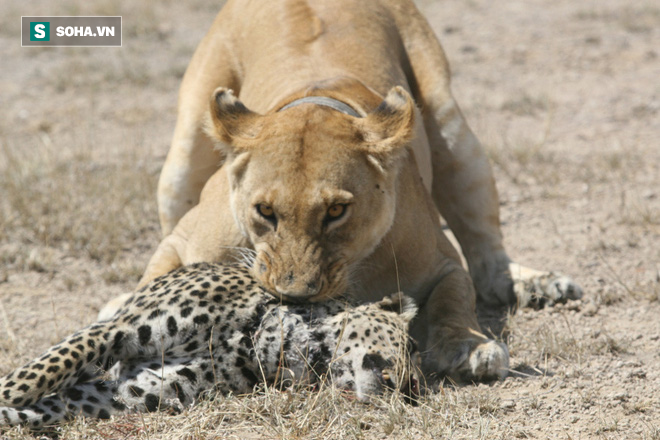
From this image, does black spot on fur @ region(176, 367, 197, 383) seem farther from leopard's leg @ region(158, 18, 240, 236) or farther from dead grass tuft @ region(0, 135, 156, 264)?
dead grass tuft @ region(0, 135, 156, 264)

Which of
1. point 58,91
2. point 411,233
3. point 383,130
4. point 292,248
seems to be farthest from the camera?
point 58,91

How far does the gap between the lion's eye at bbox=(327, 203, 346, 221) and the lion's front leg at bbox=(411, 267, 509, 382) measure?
0.98 m

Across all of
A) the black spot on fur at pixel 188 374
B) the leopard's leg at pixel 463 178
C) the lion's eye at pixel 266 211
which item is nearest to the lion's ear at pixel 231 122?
the lion's eye at pixel 266 211

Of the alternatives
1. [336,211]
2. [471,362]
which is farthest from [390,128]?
[471,362]

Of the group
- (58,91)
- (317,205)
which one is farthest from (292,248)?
(58,91)

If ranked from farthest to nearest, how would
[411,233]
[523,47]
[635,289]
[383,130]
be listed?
1. [523,47]
2. [635,289]
3. [411,233]
4. [383,130]

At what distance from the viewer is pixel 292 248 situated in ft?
13.6

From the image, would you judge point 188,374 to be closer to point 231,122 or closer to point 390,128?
point 231,122

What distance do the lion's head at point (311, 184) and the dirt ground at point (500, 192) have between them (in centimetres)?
68

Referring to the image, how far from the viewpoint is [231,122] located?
4734mm

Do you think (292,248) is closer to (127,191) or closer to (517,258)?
(517,258)

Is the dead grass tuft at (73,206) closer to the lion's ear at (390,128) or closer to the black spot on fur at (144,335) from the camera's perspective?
the black spot on fur at (144,335)

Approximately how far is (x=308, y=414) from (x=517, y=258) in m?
3.37

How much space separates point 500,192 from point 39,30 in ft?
28.1
